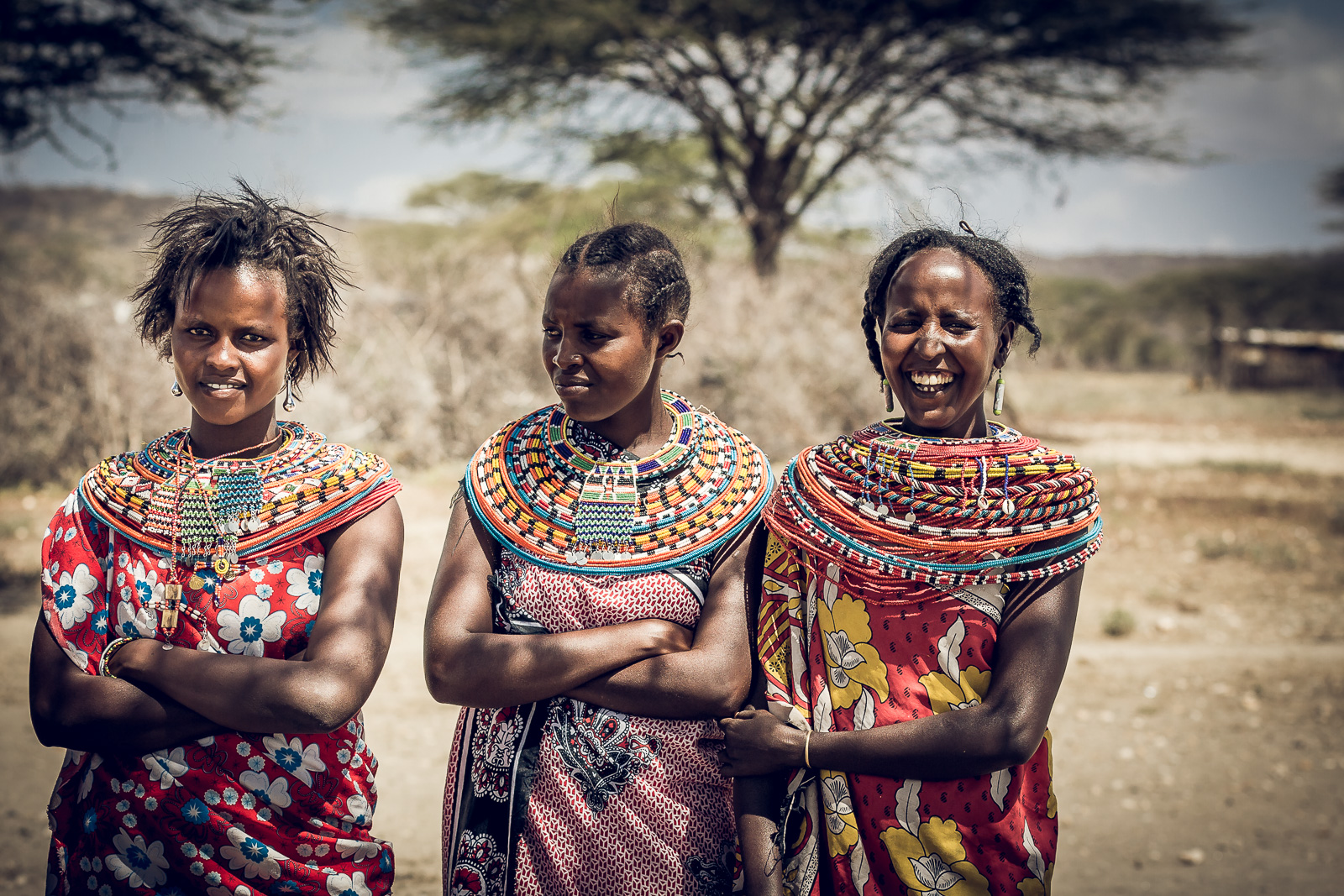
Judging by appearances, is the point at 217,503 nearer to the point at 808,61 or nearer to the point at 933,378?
the point at 933,378

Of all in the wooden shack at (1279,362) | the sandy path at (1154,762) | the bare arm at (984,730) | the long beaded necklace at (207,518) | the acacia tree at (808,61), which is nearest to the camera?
the bare arm at (984,730)

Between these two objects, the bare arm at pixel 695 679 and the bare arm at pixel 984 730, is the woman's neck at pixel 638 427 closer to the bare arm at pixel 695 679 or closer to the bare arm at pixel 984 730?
the bare arm at pixel 695 679

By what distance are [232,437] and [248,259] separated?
355mm

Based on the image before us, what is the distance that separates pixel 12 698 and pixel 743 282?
7.97 metres

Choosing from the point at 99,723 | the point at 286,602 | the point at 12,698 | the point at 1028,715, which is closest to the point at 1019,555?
the point at 1028,715

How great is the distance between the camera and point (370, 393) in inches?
396

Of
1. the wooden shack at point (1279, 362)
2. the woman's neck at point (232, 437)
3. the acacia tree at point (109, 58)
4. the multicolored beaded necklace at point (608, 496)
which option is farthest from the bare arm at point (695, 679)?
the wooden shack at point (1279, 362)

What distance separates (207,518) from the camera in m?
1.80

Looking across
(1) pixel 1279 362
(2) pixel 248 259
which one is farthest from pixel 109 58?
(1) pixel 1279 362

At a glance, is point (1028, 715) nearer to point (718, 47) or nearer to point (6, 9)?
point (6, 9)

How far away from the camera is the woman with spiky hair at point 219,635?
171 cm

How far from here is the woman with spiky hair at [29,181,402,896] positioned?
1714mm

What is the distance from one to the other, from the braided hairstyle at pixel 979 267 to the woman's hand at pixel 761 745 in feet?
2.42

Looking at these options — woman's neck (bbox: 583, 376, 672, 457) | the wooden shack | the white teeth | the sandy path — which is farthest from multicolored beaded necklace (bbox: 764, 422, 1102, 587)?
the wooden shack
